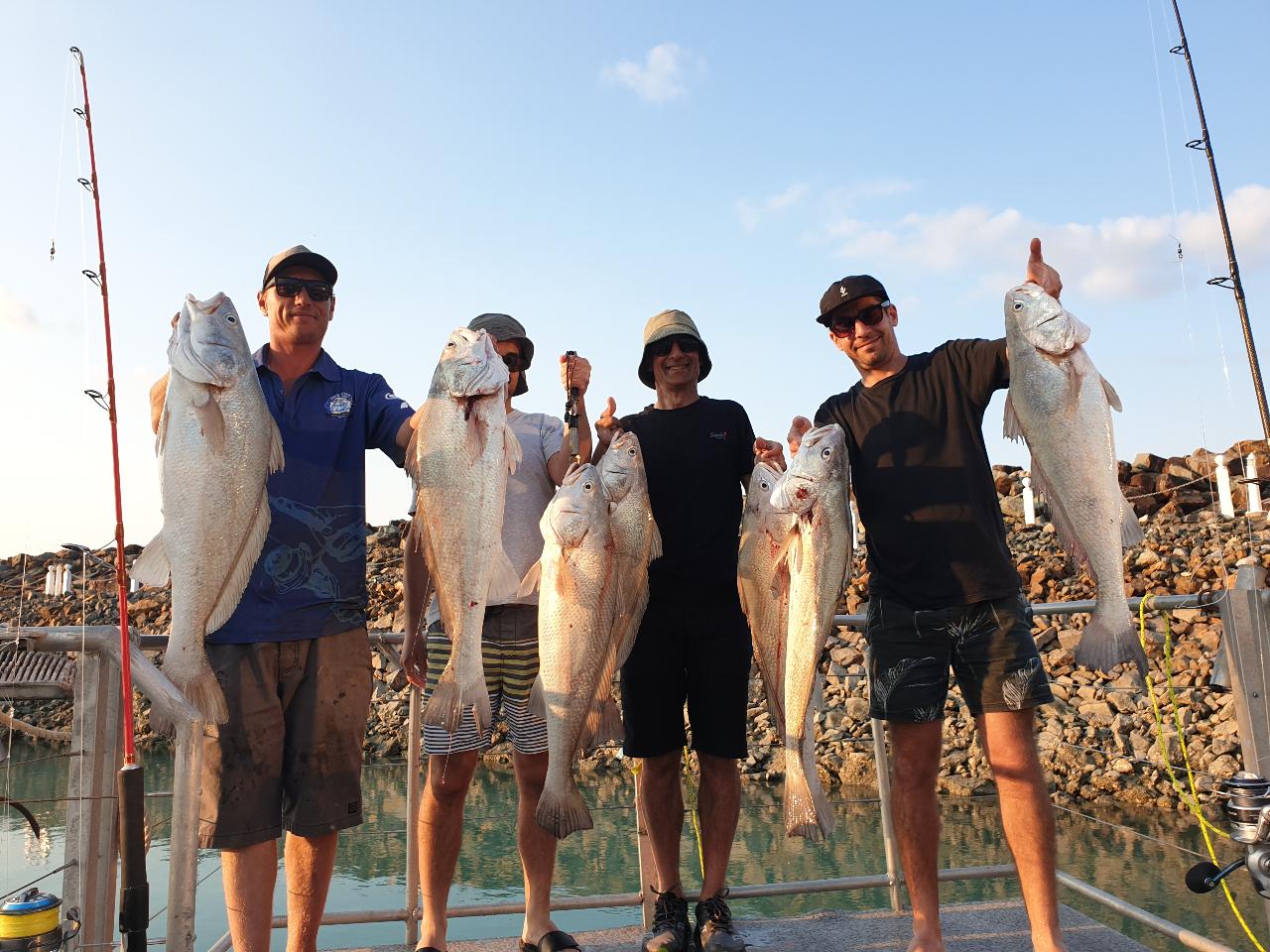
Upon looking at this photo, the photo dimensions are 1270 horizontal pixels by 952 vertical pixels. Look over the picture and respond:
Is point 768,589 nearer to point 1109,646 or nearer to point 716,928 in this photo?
point 1109,646

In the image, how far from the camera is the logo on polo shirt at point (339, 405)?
3.77 metres

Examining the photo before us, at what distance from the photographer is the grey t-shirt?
4176 mm

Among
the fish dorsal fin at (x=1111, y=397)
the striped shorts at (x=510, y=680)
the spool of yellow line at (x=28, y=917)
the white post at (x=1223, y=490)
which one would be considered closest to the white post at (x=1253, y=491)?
the white post at (x=1223, y=490)

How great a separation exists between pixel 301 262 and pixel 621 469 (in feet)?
5.62

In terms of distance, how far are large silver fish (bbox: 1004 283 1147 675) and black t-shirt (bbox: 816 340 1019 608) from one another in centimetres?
21

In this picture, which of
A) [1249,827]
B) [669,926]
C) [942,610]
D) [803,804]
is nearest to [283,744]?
[669,926]

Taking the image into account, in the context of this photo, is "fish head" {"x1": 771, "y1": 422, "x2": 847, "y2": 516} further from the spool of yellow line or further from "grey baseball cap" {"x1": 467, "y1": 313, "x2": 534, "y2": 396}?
Result: the spool of yellow line

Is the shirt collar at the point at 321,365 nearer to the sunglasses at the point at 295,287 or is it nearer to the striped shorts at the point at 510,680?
the sunglasses at the point at 295,287

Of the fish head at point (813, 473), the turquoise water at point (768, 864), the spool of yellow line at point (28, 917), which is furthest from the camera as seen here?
the turquoise water at point (768, 864)

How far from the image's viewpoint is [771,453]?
13.9 feet

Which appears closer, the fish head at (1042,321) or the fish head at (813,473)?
the fish head at (1042,321)

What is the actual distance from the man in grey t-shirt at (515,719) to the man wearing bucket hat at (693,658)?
14.2 inches

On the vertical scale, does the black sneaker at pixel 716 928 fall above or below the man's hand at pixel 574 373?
below

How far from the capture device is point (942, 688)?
3846 millimetres
